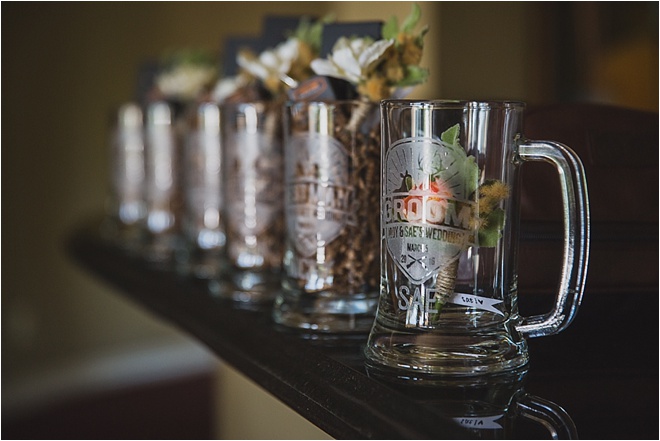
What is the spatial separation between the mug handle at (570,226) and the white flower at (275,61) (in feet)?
1.13

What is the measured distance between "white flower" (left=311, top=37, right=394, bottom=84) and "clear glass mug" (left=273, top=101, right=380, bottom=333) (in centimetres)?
3

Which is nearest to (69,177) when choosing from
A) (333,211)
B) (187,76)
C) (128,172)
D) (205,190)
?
(128,172)

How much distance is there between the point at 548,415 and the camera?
0.50m

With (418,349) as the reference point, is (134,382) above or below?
below

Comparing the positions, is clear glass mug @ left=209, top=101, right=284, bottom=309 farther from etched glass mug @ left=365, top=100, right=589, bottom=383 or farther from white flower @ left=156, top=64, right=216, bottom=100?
white flower @ left=156, top=64, right=216, bottom=100

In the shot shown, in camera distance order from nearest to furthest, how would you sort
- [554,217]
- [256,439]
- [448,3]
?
[554,217] < [256,439] < [448,3]

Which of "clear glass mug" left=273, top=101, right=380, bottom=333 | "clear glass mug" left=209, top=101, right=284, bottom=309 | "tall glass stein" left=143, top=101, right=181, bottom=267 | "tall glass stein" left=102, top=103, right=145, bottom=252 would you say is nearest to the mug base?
"clear glass mug" left=273, top=101, right=380, bottom=333

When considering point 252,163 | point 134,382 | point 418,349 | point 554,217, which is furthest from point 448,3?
point 134,382

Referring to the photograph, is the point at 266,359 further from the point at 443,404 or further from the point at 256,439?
the point at 256,439

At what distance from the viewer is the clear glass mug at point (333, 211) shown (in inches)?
27.8

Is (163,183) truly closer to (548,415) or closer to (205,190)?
(205,190)

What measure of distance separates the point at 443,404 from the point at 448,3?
4.57 feet

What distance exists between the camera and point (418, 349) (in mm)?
583

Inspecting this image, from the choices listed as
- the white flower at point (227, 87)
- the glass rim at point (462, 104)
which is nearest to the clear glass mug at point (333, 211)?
the glass rim at point (462, 104)
